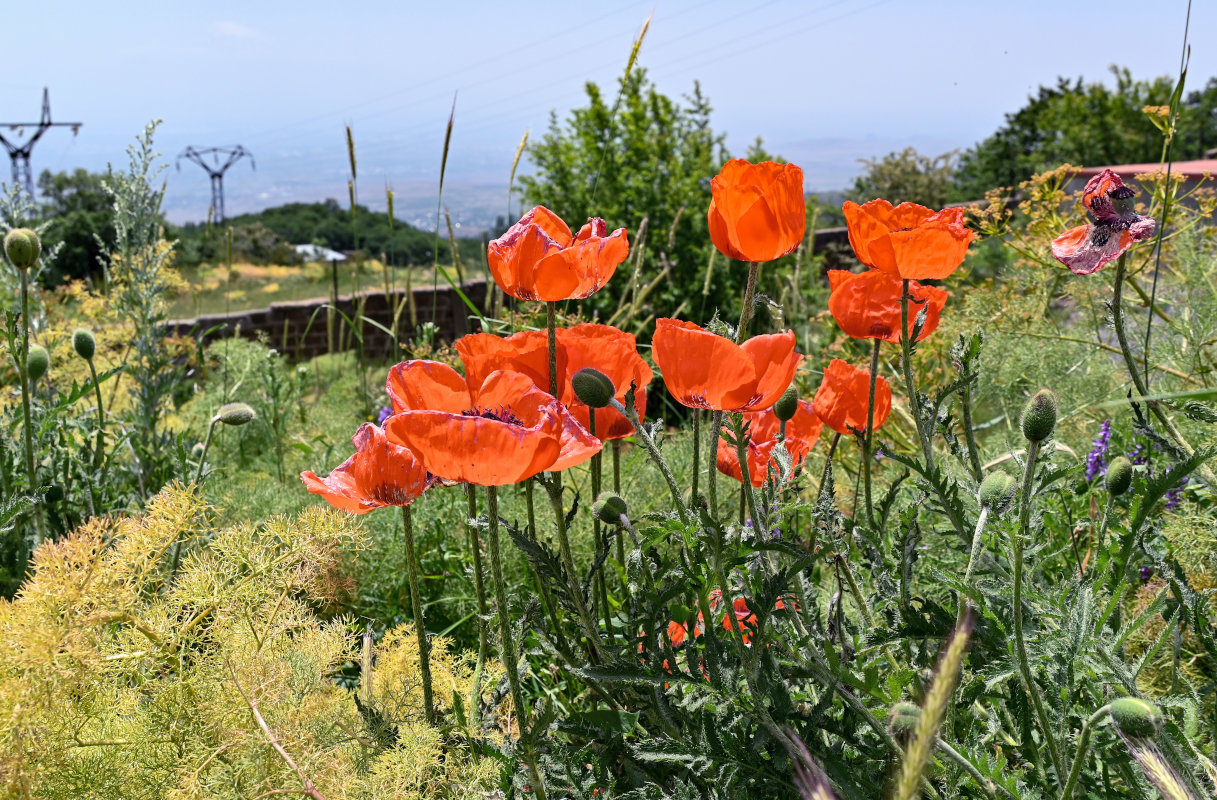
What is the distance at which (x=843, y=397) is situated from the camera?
1.34 m

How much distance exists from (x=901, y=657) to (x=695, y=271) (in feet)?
16.6

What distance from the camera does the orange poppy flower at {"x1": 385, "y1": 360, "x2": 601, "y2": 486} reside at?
82cm

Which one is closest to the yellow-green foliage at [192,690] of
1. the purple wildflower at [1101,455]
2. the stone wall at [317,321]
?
the purple wildflower at [1101,455]

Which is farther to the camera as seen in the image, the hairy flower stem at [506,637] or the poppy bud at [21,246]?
the poppy bud at [21,246]

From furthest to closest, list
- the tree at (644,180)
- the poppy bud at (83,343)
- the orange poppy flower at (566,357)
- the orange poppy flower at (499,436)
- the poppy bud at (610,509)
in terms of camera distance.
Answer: the tree at (644,180), the poppy bud at (83,343), the orange poppy flower at (566,357), the poppy bud at (610,509), the orange poppy flower at (499,436)

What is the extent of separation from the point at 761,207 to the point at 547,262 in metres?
0.27

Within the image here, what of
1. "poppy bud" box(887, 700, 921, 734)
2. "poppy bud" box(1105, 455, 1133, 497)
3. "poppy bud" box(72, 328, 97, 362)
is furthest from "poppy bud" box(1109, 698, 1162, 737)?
"poppy bud" box(72, 328, 97, 362)

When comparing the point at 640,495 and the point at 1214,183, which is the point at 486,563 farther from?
the point at 1214,183

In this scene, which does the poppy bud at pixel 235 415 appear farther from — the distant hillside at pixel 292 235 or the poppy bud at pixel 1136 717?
the distant hillside at pixel 292 235

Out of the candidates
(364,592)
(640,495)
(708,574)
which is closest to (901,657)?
(708,574)

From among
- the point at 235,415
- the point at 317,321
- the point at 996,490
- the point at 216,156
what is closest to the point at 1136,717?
the point at 996,490

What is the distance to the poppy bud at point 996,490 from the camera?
0.94 metres

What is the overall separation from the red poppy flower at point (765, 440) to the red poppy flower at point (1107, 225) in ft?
1.44

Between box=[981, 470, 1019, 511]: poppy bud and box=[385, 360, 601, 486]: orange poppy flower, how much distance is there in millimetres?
453
